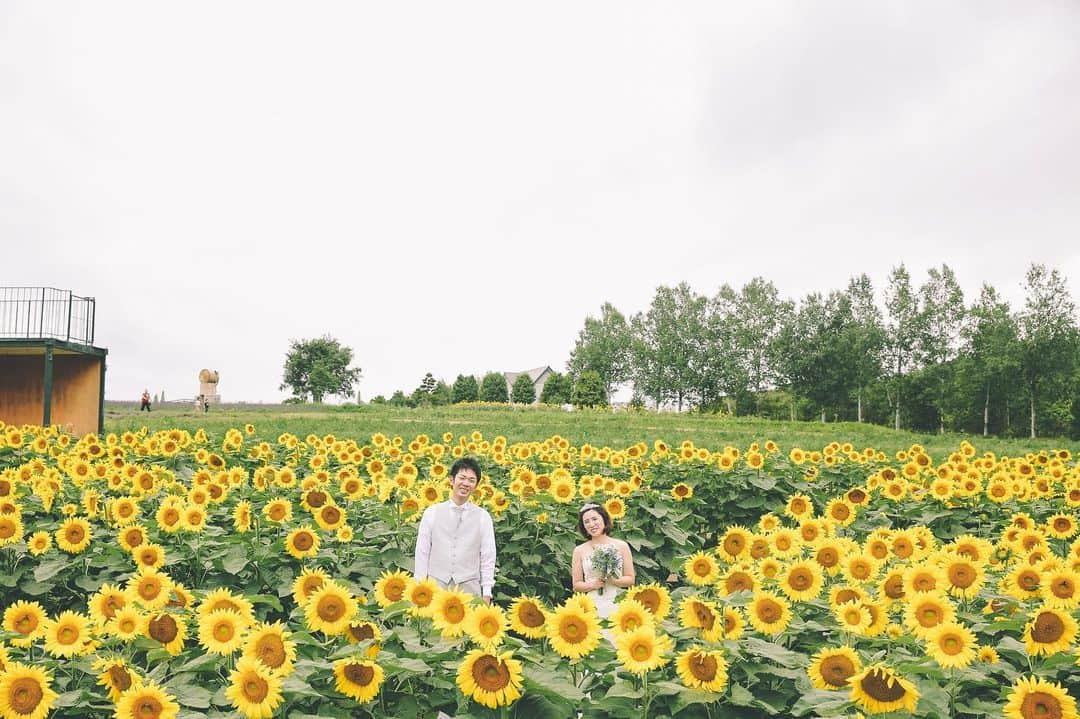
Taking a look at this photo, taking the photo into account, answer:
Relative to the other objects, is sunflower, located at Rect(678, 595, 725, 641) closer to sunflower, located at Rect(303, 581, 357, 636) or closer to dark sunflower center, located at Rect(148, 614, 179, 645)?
sunflower, located at Rect(303, 581, 357, 636)

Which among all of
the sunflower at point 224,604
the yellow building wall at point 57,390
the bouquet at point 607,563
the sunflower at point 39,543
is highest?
the yellow building wall at point 57,390

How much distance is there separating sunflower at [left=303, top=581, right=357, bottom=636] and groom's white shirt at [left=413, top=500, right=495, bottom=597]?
9.25 ft

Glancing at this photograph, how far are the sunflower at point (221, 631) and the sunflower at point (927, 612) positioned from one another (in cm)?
242

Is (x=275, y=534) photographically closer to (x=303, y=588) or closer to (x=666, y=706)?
(x=303, y=588)

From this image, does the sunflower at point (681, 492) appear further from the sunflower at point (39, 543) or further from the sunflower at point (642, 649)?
the sunflower at point (642, 649)

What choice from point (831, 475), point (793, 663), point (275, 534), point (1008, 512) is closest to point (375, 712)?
point (793, 663)

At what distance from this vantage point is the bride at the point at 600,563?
5.71m

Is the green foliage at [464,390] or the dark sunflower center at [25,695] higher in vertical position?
the green foliage at [464,390]

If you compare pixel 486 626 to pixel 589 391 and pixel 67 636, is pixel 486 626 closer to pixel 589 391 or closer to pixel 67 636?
pixel 67 636

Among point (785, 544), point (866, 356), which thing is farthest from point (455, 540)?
point (866, 356)

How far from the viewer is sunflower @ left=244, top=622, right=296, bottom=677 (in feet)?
8.03

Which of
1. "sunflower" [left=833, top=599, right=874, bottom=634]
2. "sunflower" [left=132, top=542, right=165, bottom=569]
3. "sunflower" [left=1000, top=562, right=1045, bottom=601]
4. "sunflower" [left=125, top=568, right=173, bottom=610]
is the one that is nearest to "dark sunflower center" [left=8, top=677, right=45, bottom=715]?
"sunflower" [left=125, top=568, right=173, bottom=610]

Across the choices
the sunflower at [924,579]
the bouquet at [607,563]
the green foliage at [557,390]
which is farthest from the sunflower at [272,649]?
the green foliage at [557,390]

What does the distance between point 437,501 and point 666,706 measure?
14.5 feet
